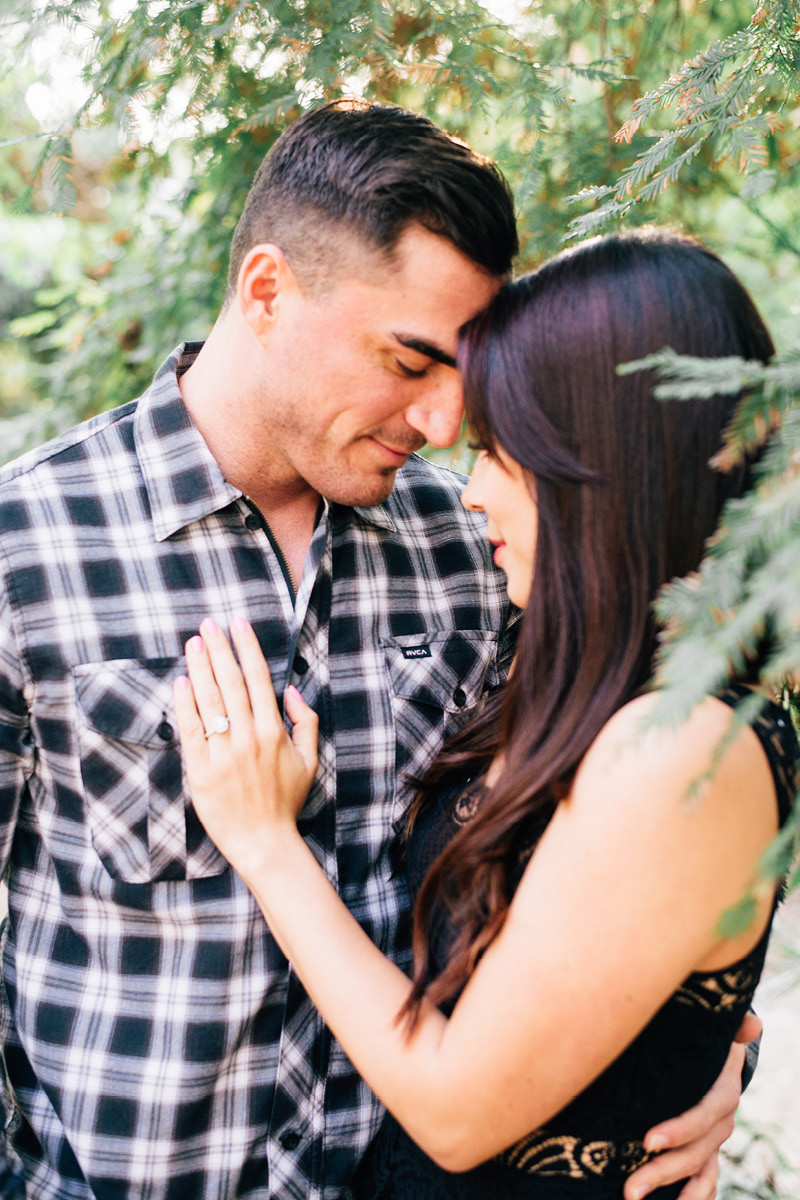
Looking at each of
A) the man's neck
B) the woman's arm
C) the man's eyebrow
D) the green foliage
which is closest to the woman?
the woman's arm

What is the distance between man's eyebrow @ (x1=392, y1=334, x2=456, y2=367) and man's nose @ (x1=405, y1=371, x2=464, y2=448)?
0.06m

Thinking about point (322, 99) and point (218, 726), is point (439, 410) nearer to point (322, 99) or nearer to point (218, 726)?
point (218, 726)

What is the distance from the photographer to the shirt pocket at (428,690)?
5.63 feet

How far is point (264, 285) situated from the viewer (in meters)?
1.72

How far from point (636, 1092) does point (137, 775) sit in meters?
0.84

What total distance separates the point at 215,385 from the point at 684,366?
1.07m

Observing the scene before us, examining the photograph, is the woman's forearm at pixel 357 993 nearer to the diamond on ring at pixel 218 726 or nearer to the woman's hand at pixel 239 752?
the woman's hand at pixel 239 752

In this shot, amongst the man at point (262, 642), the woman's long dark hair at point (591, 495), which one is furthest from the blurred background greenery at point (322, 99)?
the man at point (262, 642)

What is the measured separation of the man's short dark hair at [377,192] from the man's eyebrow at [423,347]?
0.15m

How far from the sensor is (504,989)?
A: 1104mm

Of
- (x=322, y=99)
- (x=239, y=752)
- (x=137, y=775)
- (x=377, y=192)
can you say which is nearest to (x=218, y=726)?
(x=239, y=752)

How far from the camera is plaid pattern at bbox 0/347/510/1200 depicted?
1472 millimetres

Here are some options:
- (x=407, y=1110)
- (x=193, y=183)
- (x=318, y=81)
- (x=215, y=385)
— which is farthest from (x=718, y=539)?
(x=193, y=183)

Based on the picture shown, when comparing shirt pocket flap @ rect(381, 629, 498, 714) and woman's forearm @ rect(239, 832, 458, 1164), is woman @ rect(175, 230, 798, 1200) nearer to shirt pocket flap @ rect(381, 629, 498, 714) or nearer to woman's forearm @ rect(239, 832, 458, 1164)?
woman's forearm @ rect(239, 832, 458, 1164)
